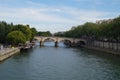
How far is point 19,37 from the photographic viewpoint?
87250 millimetres

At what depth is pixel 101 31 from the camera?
93.8 m

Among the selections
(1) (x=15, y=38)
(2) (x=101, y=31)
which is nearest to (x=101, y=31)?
(2) (x=101, y=31)

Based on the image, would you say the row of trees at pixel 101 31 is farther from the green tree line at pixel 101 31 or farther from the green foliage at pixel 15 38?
the green foliage at pixel 15 38

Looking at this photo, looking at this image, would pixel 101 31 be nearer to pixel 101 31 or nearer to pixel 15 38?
pixel 101 31

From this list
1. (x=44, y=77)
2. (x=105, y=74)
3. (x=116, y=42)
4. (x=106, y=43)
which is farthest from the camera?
(x=106, y=43)

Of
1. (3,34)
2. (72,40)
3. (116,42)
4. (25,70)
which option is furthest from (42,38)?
(25,70)

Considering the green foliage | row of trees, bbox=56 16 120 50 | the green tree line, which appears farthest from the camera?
the green foliage

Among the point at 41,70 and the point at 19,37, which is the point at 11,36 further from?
the point at 41,70

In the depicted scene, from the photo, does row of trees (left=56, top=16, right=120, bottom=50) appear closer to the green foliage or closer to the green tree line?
the green tree line

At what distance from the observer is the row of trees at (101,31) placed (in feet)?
257

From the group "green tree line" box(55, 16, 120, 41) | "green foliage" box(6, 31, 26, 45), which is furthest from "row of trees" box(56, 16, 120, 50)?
"green foliage" box(6, 31, 26, 45)

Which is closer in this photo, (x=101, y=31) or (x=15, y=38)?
(x=15, y=38)

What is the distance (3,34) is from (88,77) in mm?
67355

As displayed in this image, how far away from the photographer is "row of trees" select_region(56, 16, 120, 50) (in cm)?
7844
